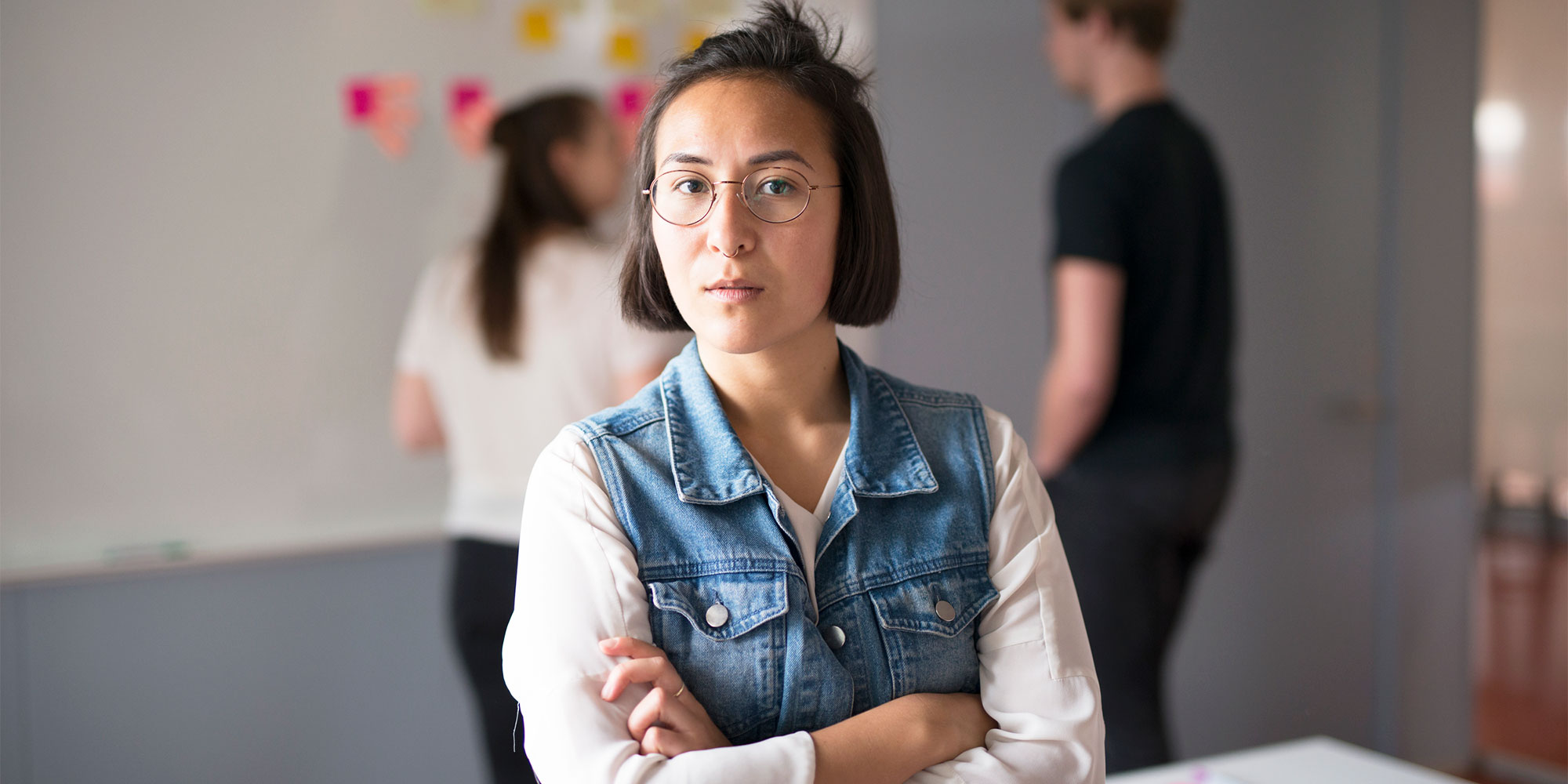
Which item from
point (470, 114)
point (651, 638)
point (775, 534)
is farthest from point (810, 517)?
point (470, 114)

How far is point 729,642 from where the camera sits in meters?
0.83

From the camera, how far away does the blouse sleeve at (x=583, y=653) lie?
2.53ft

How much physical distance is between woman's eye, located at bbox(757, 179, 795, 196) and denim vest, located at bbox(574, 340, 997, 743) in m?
0.17

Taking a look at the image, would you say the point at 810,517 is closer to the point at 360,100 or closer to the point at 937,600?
the point at 937,600

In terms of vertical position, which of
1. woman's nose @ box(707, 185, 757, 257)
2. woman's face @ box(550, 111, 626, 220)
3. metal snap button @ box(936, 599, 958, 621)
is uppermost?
woman's face @ box(550, 111, 626, 220)

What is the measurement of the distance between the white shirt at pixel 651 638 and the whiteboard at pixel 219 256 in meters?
1.55

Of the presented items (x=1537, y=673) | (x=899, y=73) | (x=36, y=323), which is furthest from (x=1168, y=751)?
(x=36, y=323)

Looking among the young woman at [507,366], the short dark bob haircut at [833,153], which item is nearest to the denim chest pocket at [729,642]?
the short dark bob haircut at [833,153]

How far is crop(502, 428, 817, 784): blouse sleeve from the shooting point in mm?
770

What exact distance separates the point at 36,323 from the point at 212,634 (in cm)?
64

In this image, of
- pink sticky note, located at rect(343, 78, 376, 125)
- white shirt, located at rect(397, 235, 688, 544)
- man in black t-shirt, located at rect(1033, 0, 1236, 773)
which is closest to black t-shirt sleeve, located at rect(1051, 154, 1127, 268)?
man in black t-shirt, located at rect(1033, 0, 1236, 773)

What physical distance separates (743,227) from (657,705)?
1.14 feet

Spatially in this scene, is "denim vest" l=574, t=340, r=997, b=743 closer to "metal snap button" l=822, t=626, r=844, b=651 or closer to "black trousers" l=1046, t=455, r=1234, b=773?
"metal snap button" l=822, t=626, r=844, b=651

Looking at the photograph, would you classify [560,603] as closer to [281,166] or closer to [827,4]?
[281,166]
